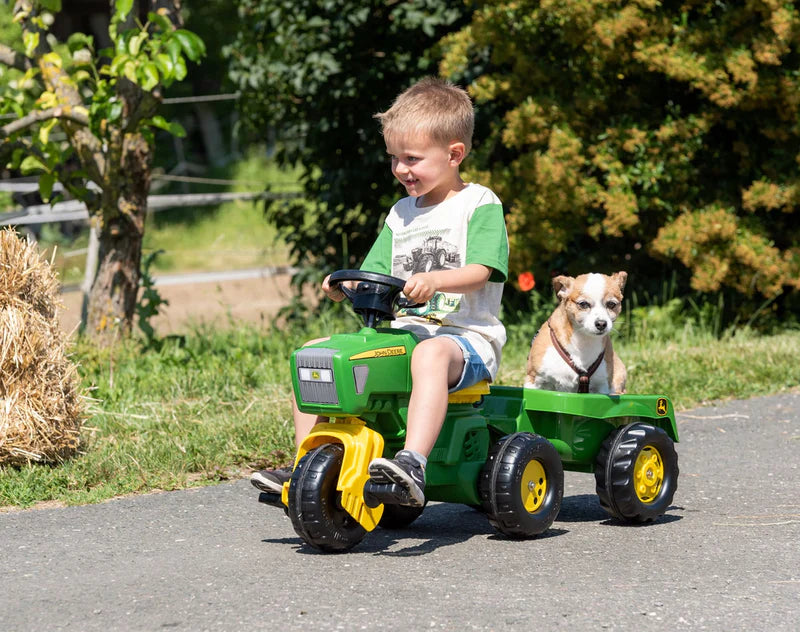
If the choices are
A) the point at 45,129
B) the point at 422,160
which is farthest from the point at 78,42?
the point at 422,160

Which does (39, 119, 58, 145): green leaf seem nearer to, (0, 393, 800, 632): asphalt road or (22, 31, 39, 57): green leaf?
(22, 31, 39, 57): green leaf

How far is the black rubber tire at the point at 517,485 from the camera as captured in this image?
395cm

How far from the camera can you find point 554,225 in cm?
873

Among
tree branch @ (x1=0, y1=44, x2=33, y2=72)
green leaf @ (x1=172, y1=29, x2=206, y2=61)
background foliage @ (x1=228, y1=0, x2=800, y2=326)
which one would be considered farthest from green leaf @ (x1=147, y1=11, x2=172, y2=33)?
background foliage @ (x1=228, y1=0, x2=800, y2=326)

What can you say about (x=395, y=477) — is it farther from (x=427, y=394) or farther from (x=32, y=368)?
(x=32, y=368)

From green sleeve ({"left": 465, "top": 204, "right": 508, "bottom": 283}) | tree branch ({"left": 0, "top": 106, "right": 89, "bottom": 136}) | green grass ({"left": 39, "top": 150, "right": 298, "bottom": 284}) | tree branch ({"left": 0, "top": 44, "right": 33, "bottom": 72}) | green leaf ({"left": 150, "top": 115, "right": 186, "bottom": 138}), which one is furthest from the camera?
green grass ({"left": 39, "top": 150, "right": 298, "bottom": 284})

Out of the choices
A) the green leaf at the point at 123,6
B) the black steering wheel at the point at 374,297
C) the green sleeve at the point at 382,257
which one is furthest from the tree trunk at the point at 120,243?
the black steering wheel at the point at 374,297

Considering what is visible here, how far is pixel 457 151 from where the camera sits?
13.7 feet

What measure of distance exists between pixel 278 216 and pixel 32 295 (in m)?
5.25

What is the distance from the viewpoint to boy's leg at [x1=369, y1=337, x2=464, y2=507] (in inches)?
142

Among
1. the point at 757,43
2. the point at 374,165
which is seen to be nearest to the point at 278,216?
the point at 374,165

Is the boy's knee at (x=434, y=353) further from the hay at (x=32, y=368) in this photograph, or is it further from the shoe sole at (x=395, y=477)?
the hay at (x=32, y=368)

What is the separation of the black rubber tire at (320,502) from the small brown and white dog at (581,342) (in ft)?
4.09

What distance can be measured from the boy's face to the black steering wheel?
43cm
